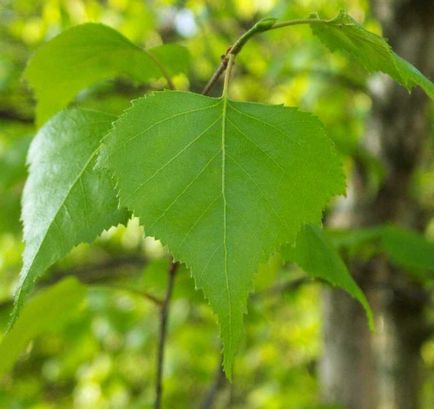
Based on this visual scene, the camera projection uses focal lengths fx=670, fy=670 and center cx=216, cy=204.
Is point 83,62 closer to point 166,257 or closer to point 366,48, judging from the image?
point 366,48

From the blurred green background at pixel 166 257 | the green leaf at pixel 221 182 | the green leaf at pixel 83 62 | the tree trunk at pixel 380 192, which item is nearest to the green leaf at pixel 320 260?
the green leaf at pixel 221 182

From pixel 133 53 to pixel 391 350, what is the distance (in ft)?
4.83

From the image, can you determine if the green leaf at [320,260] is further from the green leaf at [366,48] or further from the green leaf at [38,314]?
the green leaf at [38,314]

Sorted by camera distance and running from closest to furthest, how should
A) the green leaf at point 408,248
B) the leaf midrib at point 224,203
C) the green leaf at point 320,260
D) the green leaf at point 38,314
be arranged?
1. the leaf midrib at point 224,203
2. the green leaf at point 320,260
3. the green leaf at point 38,314
4. the green leaf at point 408,248

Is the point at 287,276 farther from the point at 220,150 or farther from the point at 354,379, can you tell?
the point at 220,150

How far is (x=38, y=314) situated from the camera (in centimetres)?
89

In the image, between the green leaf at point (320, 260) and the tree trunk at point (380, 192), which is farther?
the tree trunk at point (380, 192)

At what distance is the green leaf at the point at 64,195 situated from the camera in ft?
2.00

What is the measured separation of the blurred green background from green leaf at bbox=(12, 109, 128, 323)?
2.01 feet

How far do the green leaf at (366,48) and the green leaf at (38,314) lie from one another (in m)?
0.50

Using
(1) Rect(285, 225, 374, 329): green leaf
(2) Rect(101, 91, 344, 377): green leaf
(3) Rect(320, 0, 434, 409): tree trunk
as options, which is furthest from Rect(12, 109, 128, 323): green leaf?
(3) Rect(320, 0, 434, 409): tree trunk

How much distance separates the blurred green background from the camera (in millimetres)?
1765

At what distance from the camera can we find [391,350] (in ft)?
6.54

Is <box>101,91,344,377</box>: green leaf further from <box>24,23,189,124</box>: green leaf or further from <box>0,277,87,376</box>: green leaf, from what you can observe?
<box>0,277,87,376</box>: green leaf
